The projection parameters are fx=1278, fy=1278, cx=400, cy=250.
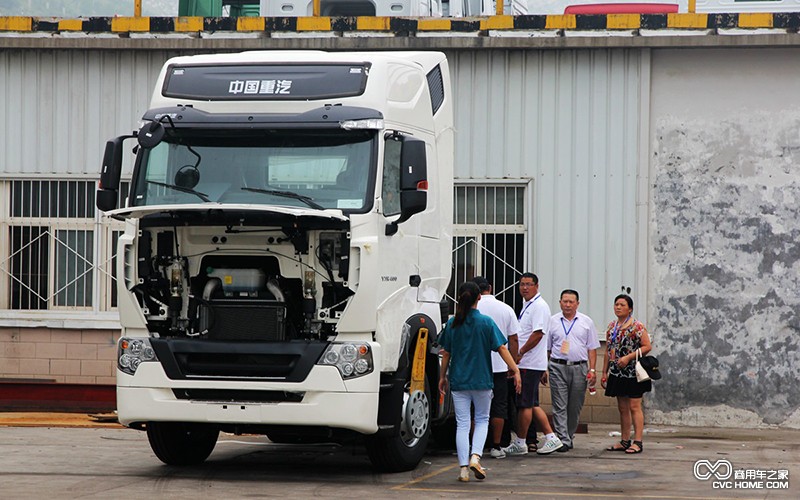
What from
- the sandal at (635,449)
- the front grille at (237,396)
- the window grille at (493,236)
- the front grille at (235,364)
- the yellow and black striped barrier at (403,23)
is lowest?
the sandal at (635,449)

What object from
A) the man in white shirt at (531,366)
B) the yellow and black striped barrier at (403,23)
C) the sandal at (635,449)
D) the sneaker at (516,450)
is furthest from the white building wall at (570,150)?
the sneaker at (516,450)

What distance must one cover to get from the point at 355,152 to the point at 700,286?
6996 mm

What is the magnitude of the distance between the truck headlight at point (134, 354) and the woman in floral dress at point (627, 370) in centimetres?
492

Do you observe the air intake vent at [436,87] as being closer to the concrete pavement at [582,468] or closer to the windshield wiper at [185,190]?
the windshield wiper at [185,190]

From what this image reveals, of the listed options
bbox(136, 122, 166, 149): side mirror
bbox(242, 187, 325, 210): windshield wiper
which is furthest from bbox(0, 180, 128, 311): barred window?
bbox(242, 187, 325, 210): windshield wiper

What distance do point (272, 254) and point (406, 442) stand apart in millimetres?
2076

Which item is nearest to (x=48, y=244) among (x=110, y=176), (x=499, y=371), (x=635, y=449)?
(x=110, y=176)

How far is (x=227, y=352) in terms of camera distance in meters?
10.3

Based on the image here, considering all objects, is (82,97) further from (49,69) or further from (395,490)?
(395,490)

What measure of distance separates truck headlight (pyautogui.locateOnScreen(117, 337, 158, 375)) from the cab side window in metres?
2.24

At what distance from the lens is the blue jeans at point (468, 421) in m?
10.7

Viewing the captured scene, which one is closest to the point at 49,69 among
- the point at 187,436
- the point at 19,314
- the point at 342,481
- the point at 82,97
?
the point at 82,97

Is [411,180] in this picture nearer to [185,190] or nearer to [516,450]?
[185,190]

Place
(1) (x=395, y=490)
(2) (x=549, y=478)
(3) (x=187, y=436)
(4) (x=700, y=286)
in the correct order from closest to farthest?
(1) (x=395, y=490)
(2) (x=549, y=478)
(3) (x=187, y=436)
(4) (x=700, y=286)
